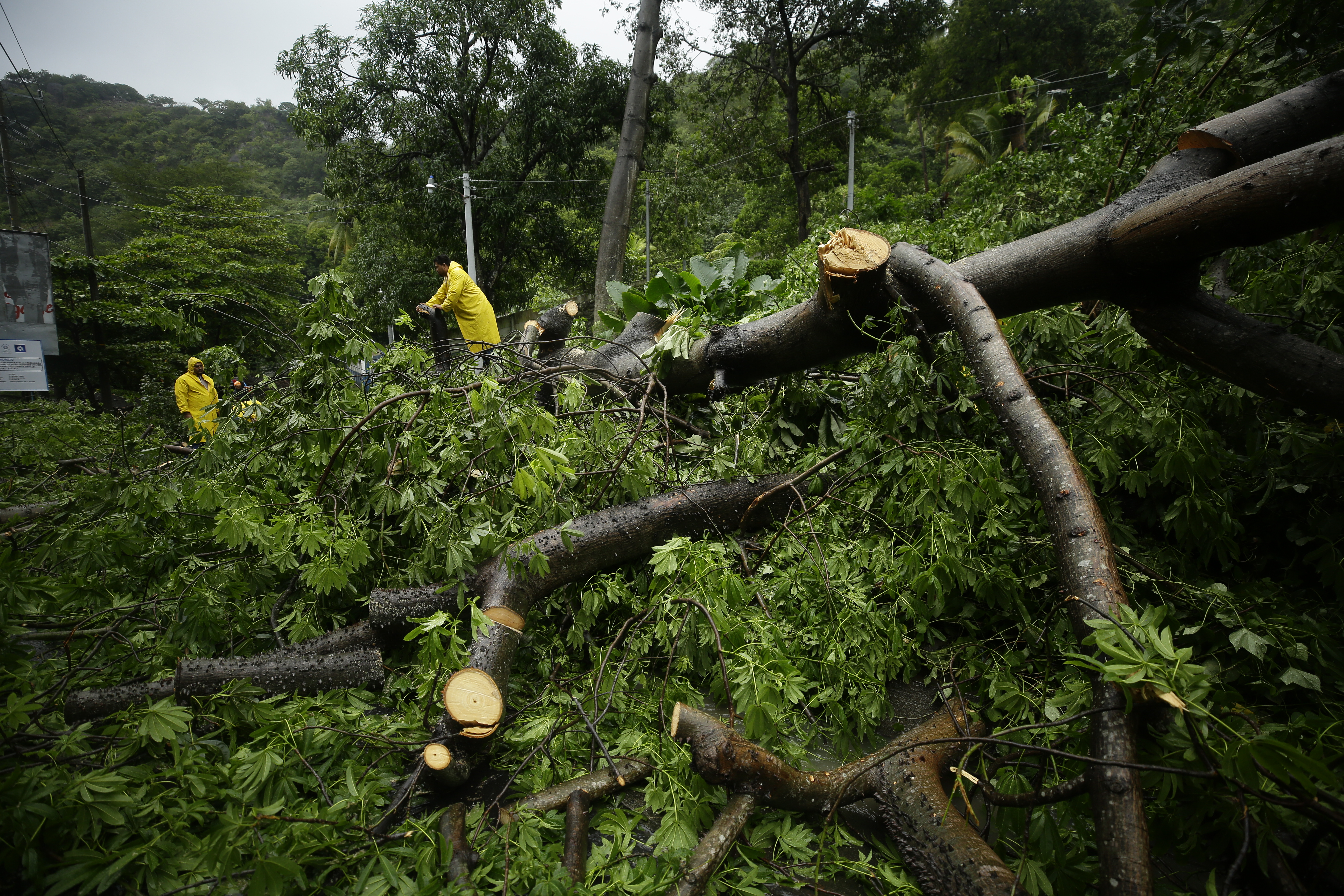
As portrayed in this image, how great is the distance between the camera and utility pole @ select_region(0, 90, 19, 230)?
11.3 m

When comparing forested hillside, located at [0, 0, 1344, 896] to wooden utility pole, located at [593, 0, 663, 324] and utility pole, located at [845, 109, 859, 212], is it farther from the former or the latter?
utility pole, located at [845, 109, 859, 212]

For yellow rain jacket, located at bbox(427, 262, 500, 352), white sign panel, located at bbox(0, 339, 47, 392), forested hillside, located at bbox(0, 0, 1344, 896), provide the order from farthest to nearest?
white sign panel, located at bbox(0, 339, 47, 392) < yellow rain jacket, located at bbox(427, 262, 500, 352) < forested hillside, located at bbox(0, 0, 1344, 896)

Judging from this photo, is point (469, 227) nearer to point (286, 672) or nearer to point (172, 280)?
point (286, 672)

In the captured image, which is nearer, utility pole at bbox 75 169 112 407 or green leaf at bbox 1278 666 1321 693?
green leaf at bbox 1278 666 1321 693

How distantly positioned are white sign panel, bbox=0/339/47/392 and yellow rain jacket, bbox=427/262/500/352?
195 inches

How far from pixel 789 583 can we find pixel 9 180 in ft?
56.7

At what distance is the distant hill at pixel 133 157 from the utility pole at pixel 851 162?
1242cm

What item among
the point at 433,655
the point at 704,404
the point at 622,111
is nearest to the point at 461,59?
the point at 622,111

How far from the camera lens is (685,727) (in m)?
1.67

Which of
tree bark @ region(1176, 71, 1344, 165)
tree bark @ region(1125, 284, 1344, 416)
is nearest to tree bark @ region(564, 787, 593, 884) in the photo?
tree bark @ region(1125, 284, 1344, 416)

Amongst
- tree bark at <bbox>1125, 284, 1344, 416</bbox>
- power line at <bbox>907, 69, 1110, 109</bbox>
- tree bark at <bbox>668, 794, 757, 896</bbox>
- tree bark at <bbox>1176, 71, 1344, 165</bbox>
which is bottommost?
tree bark at <bbox>668, 794, 757, 896</bbox>

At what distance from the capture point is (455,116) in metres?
13.9

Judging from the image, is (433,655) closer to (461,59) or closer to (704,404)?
(704,404)

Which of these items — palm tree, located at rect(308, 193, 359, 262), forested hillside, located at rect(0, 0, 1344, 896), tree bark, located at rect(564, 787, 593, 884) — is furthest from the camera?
palm tree, located at rect(308, 193, 359, 262)
